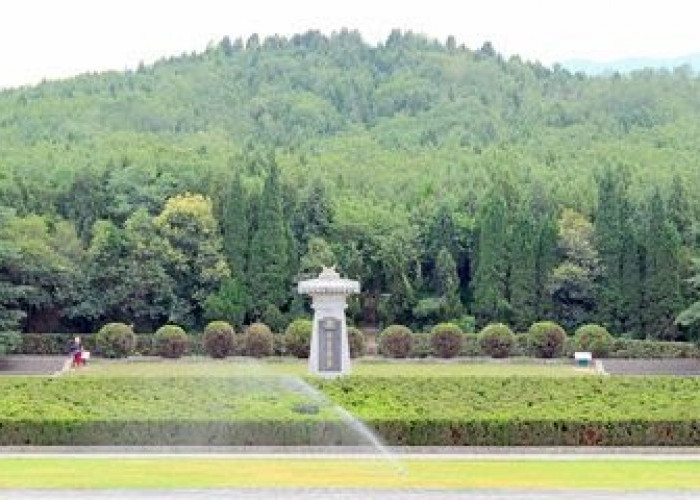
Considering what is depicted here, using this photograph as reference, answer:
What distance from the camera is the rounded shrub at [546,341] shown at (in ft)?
175

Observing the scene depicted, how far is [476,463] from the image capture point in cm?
2819

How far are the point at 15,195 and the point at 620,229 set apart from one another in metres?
22.0

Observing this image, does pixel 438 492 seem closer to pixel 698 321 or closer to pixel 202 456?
pixel 202 456

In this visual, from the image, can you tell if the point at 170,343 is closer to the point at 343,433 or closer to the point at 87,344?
the point at 87,344

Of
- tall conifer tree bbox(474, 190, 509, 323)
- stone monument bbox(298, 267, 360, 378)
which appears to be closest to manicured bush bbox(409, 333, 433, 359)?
tall conifer tree bbox(474, 190, 509, 323)

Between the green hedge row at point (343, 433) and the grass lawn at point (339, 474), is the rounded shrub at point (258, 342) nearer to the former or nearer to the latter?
the green hedge row at point (343, 433)

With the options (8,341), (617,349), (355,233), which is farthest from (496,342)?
(8,341)

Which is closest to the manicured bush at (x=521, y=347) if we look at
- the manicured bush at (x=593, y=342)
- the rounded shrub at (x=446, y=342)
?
the manicured bush at (x=593, y=342)

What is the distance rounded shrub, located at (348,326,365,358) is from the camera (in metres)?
53.2

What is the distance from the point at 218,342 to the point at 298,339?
2568mm

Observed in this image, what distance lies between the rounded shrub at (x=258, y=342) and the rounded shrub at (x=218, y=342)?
0.50 m

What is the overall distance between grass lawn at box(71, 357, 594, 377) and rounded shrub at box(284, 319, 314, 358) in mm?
477

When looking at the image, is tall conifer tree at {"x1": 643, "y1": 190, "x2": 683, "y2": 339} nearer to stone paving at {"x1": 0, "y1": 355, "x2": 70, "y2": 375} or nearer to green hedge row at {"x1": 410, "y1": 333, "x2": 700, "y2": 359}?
green hedge row at {"x1": 410, "y1": 333, "x2": 700, "y2": 359}

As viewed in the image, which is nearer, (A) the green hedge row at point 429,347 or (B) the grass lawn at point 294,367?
(B) the grass lawn at point 294,367
